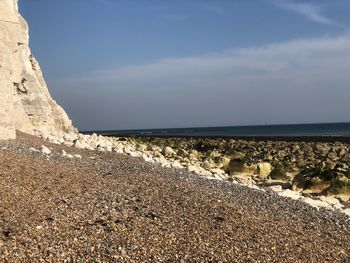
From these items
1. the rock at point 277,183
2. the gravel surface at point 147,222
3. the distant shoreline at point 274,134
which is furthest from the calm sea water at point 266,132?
the gravel surface at point 147,222

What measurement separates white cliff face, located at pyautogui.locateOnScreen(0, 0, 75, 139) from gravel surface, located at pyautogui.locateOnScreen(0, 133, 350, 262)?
581 centimetres

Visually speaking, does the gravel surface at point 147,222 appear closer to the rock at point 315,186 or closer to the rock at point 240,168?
the rock at point 315,186

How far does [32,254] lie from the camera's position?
6.34 metres

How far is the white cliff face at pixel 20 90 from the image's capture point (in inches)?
679

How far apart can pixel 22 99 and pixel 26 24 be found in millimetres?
5998

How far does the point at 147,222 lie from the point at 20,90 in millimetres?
20057

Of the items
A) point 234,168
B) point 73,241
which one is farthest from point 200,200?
point 234,168

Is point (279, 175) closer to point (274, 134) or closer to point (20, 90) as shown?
point (20, 90)

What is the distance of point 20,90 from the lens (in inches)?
1023

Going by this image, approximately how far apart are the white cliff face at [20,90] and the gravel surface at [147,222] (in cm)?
581

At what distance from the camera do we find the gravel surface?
6.71m

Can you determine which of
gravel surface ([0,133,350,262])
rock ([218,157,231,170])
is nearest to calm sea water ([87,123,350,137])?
rock ([218,157,231,170])

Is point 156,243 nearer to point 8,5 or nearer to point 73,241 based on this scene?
point 73,241

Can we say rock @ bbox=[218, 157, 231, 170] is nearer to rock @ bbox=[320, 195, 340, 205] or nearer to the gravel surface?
rock @ bbox=[320, 195, 340, 205]
